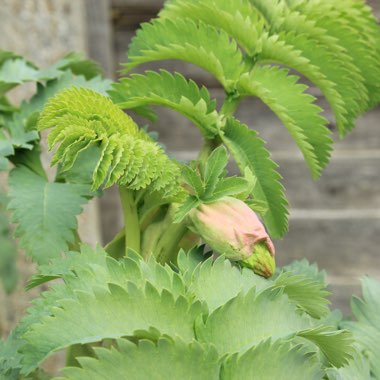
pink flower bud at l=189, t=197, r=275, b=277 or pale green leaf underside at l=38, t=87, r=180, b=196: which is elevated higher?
pale green leaf underside at l=38, t=87, r=180, b=196

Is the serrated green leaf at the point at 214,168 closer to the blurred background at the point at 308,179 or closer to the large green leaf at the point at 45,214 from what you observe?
the large green leaf at the point at 45,214

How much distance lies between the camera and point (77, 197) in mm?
619

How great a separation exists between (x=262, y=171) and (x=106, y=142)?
131mm

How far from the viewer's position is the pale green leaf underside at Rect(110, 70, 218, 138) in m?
0.57

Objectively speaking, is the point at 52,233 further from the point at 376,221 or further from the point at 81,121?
the point at 376,221

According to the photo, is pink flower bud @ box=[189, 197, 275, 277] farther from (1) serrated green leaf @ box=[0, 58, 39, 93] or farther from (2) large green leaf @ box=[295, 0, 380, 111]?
(1) serrated green leaf @ box=[0, 58, 39, 93]

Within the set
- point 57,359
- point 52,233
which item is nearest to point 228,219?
point 52,233

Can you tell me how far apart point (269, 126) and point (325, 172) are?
0.65ft

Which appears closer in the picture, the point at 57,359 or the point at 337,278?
the point at 57,359

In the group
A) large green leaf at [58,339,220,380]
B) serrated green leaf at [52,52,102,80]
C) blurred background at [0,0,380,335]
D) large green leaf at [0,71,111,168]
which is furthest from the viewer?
blurred background at [0,0,380,335]

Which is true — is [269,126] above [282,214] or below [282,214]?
below

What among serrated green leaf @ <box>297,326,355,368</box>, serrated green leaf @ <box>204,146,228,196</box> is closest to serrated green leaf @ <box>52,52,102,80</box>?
serrated green leaf @ <box>204,146,228,196</box>

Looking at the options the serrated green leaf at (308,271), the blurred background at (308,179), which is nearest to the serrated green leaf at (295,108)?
the serrated green leaf at (308,271)

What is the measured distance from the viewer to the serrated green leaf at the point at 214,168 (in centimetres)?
52
